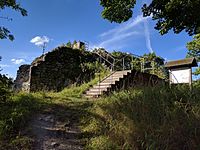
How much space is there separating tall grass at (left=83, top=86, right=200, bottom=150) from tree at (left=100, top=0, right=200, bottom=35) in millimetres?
4471

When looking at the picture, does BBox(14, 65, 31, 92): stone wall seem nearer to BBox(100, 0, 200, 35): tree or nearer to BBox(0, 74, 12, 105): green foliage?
BBox(100, 0, 200, 35): tree

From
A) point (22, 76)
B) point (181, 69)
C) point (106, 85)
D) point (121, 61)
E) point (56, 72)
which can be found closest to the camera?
point (181, 69)

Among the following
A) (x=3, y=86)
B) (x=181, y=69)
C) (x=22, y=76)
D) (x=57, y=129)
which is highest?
(x=22, y=76)

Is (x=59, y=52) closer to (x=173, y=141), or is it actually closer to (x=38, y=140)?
(x=38, y=140)

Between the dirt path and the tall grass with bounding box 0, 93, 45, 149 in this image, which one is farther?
the tall grass with bounding box 0, 93, 45, 149

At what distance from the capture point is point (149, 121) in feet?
17.2

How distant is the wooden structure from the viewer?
9.35m

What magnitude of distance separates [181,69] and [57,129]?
5.48m

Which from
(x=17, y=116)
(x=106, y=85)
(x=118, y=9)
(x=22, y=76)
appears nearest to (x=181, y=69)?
(x=118, y=9)

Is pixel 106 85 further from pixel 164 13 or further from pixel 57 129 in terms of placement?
pixel 57 129

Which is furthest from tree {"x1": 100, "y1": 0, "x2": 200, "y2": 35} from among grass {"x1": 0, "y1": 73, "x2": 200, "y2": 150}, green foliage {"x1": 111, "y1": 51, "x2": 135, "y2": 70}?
green foliage {"x1": 111, "y1": 51, "x2": 135, "y2": 70}

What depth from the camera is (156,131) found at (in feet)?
15.9

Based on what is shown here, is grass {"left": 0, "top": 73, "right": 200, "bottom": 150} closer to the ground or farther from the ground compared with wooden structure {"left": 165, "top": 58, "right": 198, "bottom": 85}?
closer to the ground

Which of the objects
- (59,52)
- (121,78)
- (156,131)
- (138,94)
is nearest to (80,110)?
(138,94)
